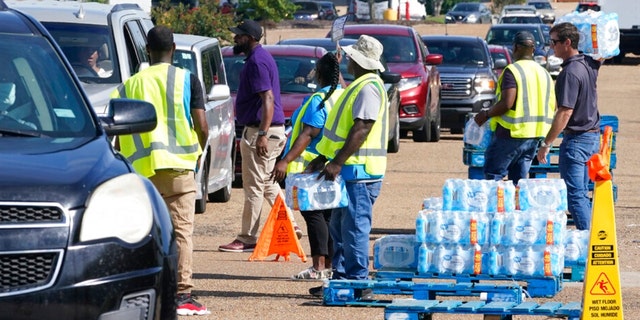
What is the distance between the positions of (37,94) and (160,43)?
5.97 ft

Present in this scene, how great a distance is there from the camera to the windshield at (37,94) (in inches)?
256

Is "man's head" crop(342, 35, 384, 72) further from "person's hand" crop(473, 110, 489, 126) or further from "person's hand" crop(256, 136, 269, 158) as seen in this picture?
"person's hand" crop(256, 136, 269, 158)

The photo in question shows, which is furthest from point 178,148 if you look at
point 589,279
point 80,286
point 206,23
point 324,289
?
point 206,23

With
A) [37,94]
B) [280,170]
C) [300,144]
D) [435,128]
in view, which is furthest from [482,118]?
[435,128]

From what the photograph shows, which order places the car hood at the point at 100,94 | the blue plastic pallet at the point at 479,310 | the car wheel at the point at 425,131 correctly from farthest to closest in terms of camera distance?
the car wheel at the point at 425,131
the car hood at the point at 100,94
the blue plastic pallet at the point at 479,310

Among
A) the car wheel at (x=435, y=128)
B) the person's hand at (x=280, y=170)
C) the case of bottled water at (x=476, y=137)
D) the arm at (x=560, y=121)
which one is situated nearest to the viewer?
the person's hand at (x=280, y=170)

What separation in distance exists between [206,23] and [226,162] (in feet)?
60.3

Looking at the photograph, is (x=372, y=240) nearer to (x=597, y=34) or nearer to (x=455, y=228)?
(x=597, y=34)

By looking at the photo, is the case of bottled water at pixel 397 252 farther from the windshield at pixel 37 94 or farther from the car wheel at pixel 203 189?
the car wheel at pixel 203 189

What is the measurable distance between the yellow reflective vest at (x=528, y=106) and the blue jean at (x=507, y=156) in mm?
92

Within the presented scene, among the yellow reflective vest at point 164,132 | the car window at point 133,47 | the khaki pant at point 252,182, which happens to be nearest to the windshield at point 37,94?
the yellow reflective vest at point 164,132

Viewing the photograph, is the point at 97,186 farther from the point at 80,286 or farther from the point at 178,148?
the point at 178,148

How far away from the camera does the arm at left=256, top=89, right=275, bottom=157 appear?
11.2 metres

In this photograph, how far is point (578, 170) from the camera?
11.0 m
